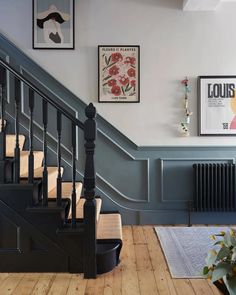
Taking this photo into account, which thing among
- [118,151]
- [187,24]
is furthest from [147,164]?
[187,24]

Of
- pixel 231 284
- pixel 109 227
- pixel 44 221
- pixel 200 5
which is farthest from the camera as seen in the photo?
pixel 200 5

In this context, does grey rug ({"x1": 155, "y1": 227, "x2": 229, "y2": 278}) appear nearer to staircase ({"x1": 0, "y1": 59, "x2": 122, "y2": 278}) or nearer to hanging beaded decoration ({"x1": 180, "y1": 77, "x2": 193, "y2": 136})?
staircase ({"x1": 0, "y1": 59, "x2": 122, "y2": 278})

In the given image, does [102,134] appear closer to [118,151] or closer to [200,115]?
[118,151]

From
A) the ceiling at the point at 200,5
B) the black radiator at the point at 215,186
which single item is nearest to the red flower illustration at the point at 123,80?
the ceiling at the point at 200,5

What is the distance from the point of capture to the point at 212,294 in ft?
7.63

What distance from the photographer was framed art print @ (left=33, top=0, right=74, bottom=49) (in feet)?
13.6

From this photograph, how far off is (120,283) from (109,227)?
75 centimetres

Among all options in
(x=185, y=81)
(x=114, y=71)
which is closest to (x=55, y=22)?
(x=114, y=71)

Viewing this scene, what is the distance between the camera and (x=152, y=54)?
4.19 meters

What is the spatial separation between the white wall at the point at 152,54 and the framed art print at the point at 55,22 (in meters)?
0.08

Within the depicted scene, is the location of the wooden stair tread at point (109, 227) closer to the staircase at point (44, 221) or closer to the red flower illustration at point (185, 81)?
the staircase at point (44, 221)

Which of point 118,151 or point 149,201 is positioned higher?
point 118,151

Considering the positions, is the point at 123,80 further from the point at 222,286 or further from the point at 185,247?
the point at 222,286

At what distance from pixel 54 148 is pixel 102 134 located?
577mm
